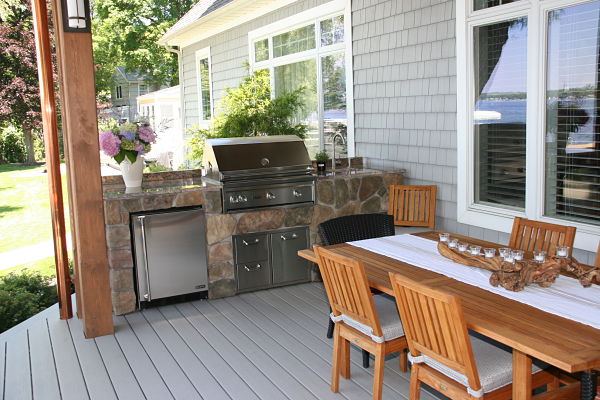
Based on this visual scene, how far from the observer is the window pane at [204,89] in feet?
37.3

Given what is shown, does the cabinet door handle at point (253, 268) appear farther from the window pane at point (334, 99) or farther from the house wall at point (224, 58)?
the house wall at point (224, 58)

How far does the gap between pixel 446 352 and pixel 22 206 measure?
817 centimetres

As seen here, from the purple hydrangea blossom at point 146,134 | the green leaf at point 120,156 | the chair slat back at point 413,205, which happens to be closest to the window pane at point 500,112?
the chair slat back at point 413,205

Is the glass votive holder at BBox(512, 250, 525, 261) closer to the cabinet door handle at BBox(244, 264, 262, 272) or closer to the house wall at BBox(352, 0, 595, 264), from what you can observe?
the house wall at BBox(352, 0, 595, 264)

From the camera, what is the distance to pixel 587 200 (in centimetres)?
403

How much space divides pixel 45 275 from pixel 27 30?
3390mm

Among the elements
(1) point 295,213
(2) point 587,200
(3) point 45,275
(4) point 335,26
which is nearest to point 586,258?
(2) point 587,200

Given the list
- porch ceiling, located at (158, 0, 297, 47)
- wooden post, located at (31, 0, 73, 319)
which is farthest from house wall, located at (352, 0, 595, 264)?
wooden post, located at (31, 0, 73, 319)

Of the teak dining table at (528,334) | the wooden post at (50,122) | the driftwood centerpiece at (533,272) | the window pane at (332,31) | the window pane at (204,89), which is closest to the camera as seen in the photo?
the teak dining table at (528,334)

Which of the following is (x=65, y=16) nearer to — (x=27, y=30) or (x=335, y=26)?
(x=335, y=26)

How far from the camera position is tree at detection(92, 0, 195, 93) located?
768 inches

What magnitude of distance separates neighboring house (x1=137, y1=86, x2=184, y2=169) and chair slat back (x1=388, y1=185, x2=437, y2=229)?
7.37 m

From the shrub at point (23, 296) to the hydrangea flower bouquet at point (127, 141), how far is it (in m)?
2.37

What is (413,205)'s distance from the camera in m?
5.35
